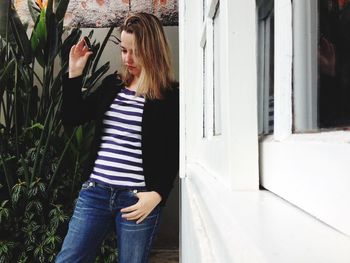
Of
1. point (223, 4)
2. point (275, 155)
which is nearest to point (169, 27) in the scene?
point (223, 4)

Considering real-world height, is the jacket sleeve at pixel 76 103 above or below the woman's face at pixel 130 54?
below

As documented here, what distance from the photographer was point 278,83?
0.48 m

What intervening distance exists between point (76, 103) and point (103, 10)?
5.06 ft

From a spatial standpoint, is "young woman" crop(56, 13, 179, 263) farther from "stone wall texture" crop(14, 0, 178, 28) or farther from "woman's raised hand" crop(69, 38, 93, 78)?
"stone wall texture" crop(14, 0, 178, 28)

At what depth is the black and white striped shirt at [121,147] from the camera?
4.50ft

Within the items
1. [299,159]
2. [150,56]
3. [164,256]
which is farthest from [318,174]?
[164,256]

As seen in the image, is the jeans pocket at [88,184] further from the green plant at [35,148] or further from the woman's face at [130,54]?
the green plant at [35,148]

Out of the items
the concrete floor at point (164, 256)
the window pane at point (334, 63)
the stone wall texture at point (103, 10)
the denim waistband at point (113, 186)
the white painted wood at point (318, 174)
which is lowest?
the concrete floor at point (164, 256)

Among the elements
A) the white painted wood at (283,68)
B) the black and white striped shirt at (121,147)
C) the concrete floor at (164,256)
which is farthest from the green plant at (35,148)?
the white painted wood at (283,68)

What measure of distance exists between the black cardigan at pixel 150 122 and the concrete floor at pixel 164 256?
1.14m

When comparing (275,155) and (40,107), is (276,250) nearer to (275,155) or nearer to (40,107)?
(275,155)

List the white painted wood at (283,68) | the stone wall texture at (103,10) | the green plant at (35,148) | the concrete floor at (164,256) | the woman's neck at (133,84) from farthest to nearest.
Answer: the stone wall texture at (103,10)
the concrete floor at (164,256)
the green plant at (35,148)
the woman's neck at (133,84)
the white painted wood at (283,68)

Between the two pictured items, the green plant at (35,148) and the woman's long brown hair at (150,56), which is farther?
the green plant at (35,148)

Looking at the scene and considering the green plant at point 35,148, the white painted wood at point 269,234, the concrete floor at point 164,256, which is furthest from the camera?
the concrete floor at point 164,256
